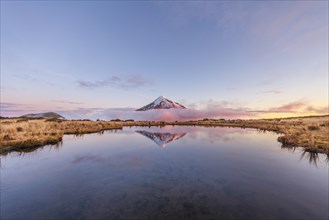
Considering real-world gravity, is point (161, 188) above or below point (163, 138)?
below

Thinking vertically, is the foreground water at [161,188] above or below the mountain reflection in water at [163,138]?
below

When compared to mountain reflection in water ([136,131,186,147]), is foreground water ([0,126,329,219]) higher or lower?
lower

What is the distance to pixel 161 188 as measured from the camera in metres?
7.67

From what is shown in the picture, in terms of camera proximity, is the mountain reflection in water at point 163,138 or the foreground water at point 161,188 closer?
the foreground water at point 161,188

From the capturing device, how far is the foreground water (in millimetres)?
5770

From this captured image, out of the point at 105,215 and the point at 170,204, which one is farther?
the point at 170,204

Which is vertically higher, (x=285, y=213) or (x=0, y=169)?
(x=0, y=169)

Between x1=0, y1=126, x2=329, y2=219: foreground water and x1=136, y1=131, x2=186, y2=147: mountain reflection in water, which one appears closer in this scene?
x1=0, y1=126, x2=329, y2=219: foreground water

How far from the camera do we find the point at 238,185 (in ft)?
26.8

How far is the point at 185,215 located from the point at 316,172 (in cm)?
899

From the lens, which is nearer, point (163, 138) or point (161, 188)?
point (161, 188)

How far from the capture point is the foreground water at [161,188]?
18.9 feet

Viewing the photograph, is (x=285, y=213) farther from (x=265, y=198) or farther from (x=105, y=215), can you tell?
(x=105, y=215)

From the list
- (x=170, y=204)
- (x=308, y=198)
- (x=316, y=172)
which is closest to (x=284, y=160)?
(x=316, y=172)
